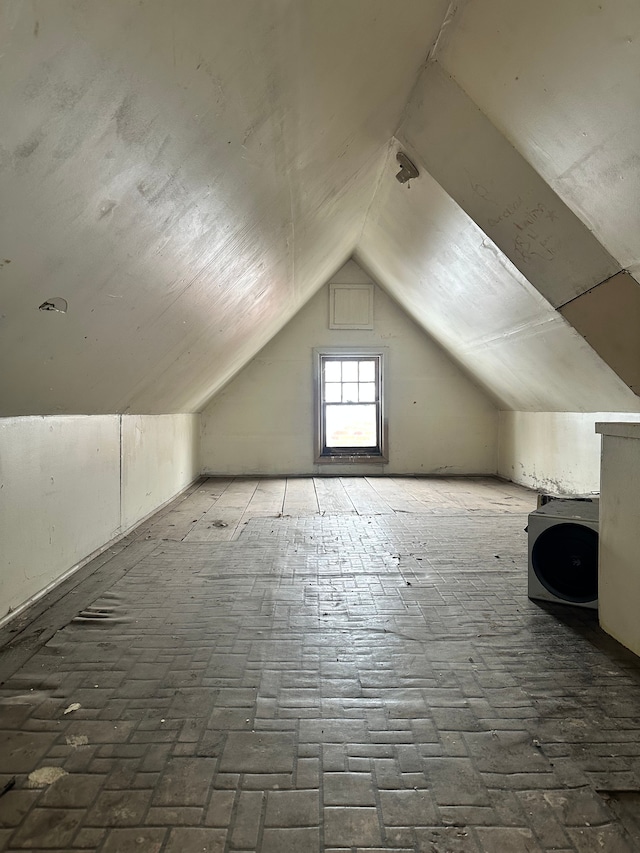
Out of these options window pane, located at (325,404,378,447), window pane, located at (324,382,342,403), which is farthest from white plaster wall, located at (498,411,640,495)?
window pane, located at (324,382,342,403)

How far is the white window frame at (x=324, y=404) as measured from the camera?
723cm

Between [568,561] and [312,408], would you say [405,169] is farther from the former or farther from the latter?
[312,408]

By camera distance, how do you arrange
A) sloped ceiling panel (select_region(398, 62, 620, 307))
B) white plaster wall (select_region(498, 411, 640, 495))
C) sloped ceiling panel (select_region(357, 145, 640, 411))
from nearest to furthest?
1. sloped ceiling panel (select_region(398, 62, 620, 307))
2. sloped ceiling panel (select_region(357, 145, 640, 411))
3. white plaster wall (select_region(498, 411, 640, 495))

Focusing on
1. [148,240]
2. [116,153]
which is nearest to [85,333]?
[148,240]

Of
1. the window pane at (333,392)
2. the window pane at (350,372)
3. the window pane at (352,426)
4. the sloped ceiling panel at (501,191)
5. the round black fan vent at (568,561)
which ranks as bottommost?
the round black fan vent at (568,561)

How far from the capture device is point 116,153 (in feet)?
4.54

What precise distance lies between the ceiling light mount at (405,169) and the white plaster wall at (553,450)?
8.76ft

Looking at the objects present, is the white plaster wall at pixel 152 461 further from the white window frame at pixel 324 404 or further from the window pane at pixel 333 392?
the window pane at pixel 333 392

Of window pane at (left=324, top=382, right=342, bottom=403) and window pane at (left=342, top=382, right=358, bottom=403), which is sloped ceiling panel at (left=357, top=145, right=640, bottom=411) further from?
window pane at (left=324, top=382, right=342, bottom=403)

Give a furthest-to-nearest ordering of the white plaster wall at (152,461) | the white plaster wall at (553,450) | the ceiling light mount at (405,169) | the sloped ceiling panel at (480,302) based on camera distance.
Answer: the white plaster wall at (553,450) < the white plaster wall at (152,461) < the sloped ceiling panel at (480,302) < the ceiling light mount at (405,169)

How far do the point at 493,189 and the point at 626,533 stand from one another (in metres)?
2.16

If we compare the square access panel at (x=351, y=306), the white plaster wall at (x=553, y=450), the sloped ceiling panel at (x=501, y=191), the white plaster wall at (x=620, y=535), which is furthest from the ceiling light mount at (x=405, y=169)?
the square access panel at (x=351, y=306)

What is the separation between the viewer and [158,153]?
5.01ft

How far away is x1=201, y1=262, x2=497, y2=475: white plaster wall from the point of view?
23.7 ft
